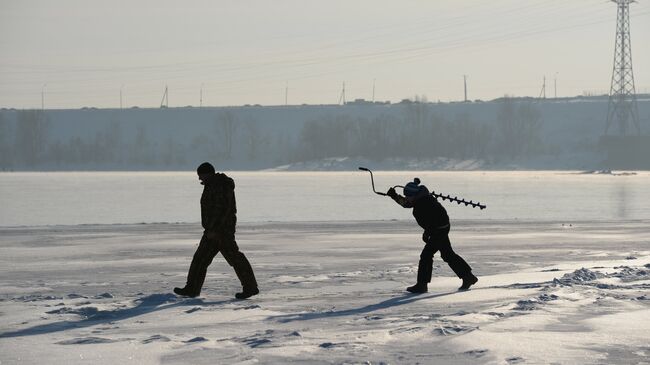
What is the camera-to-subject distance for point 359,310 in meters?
12.7

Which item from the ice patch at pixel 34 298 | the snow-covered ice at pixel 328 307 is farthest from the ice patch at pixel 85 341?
the ice patch at pixel 34 298

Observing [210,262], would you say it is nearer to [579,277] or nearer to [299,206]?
[579,277]

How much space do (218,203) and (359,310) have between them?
2201 mm

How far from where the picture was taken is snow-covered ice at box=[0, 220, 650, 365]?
998cm

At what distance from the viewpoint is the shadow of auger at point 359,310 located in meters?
12.1

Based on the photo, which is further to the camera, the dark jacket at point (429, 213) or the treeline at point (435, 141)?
the treeline at point (435, 141)

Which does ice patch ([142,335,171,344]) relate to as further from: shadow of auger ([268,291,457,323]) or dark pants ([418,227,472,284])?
dark pants ([418,227,472,284])

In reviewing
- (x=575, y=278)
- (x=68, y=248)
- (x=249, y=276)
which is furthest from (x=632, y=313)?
(x=68, y=248)

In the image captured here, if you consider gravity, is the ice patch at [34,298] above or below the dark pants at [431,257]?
below

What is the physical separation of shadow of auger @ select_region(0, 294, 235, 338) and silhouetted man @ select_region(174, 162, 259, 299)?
10.6 inches

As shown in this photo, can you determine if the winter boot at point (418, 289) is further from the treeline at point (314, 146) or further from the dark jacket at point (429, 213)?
the treeline at point (314, 146)

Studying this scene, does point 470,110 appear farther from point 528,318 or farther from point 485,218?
point 528,318

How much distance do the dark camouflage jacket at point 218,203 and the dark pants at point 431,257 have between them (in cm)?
241

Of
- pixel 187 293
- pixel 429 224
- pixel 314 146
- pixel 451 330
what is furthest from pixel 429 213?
pixel 314 146
